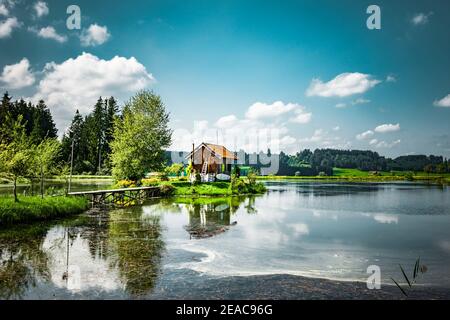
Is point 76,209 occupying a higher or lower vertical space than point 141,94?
lower

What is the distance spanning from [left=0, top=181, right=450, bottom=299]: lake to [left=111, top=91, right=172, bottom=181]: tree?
1947cm

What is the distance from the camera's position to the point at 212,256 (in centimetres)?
1248

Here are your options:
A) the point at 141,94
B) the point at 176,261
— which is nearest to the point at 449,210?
the point at 176,261

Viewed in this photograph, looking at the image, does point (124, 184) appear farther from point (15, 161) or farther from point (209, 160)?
point (15, 161)

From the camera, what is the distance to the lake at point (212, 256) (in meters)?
8.88

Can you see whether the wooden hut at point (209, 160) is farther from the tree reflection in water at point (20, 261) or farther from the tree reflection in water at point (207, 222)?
the tree reflection in water at point (20, 261)

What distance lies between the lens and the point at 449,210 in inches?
1109

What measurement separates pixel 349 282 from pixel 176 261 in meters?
5.79

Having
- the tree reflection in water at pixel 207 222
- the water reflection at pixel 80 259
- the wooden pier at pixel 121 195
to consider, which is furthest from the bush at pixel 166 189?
the water reflection at pixel 80 259

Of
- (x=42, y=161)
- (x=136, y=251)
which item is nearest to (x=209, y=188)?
(x=42, y=161)

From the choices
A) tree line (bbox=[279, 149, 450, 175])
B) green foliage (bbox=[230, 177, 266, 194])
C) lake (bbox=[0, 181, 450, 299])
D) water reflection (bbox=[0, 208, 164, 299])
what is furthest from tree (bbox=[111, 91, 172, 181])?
tree line (bbox=[279, 149, 450, 175])

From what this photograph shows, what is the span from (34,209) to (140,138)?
82.2ft
